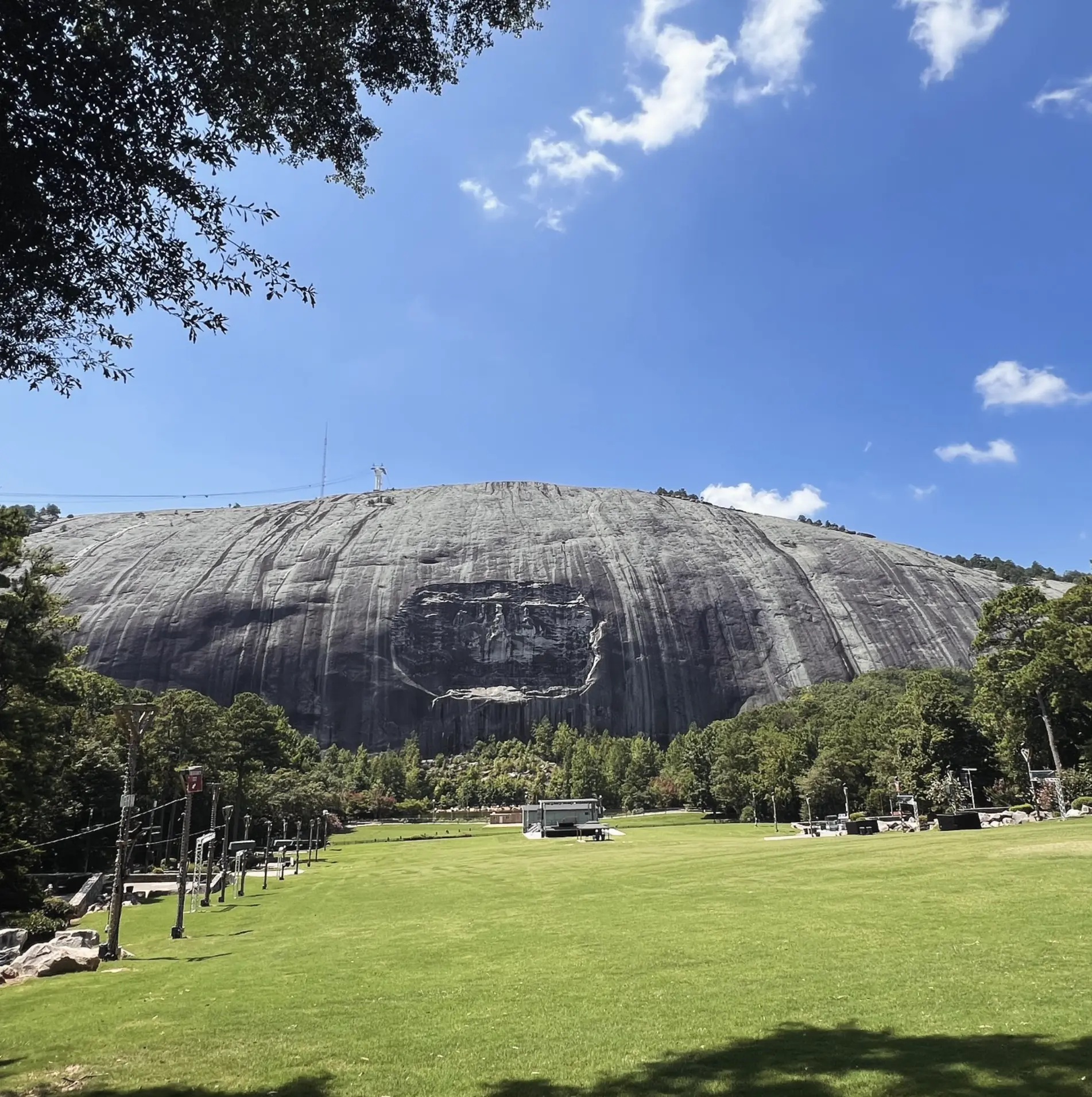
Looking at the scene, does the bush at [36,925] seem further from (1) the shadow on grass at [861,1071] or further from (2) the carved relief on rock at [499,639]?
(2) the carved relief on rock at [499,639]

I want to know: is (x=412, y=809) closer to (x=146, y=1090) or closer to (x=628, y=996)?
(x=628, y=996)

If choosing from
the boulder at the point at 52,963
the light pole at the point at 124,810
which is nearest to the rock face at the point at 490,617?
the light pole at the point at 124,810

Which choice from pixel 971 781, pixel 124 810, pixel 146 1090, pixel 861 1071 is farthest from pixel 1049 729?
pixel 146 1090

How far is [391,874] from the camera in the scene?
36500mm

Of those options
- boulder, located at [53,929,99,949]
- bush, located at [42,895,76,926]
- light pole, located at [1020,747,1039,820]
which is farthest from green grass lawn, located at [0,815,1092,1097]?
light pole, located at [1020,747,1039,820]

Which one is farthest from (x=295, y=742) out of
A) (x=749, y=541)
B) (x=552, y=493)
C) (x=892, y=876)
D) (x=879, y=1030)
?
(x=879, y=1030)

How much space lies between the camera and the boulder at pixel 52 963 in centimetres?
1548

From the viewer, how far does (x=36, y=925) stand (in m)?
21.2

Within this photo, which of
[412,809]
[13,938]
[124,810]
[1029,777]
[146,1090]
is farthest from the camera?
[412,809]

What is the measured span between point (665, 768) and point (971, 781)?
2137 inches

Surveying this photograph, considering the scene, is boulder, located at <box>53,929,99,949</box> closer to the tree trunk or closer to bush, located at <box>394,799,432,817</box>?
the tree trunk

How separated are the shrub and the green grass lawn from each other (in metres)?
2.27

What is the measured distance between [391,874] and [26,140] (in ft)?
116

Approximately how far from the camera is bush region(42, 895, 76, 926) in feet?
80.9
